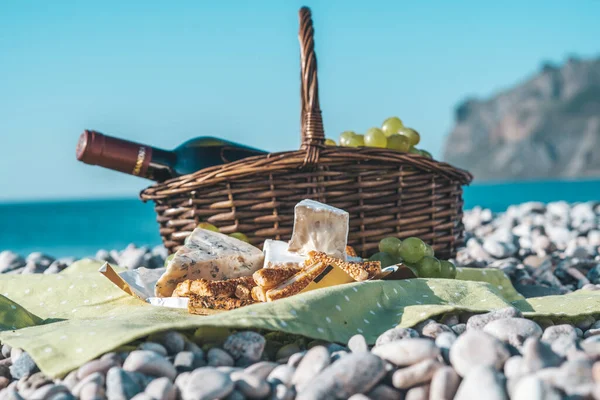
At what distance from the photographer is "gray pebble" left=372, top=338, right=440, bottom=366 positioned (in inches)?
43.1

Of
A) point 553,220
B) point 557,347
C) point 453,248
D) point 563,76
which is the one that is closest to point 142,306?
point 557,347

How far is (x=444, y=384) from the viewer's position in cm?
101

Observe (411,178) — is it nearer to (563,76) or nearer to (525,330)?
(525,330)

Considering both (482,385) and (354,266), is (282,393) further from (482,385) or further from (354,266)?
(354,266)

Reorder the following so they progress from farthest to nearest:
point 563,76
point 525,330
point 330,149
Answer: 1. point 563,76
2. point 330,149
3. point 525,330

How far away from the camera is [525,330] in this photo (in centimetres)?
126

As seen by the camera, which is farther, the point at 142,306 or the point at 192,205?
the point at 192,205

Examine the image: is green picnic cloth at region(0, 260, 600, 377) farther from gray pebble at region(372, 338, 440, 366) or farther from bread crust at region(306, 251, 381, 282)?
gray pebble at region(372, 338, 440, 366)

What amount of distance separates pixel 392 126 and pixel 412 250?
2.82ft

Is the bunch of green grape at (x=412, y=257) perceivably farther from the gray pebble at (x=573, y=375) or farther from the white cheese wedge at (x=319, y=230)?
the gray pebble at (x=573, y=375)

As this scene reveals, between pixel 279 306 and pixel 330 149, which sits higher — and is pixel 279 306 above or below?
below

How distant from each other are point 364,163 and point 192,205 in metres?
0.64

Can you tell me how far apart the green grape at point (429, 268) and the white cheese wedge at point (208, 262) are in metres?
0.59

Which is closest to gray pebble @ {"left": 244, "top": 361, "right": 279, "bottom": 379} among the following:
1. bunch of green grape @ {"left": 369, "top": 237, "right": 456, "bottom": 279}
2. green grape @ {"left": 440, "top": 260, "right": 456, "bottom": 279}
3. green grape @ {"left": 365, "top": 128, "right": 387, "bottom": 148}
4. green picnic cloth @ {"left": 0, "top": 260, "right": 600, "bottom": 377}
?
green picnic cloth @ {"left": 0, "top": 260, "right": 600, "bottom": 377}
